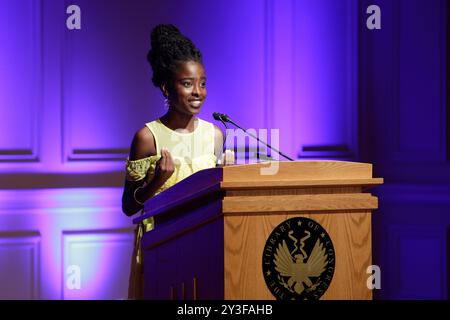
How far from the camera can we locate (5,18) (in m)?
4.45

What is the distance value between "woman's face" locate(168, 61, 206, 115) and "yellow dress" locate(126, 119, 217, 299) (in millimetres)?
139

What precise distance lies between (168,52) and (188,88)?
7.7 inches

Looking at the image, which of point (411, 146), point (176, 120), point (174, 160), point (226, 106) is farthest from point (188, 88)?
point (411, 146)

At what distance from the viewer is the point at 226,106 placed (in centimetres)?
464

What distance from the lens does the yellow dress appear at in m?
3.13

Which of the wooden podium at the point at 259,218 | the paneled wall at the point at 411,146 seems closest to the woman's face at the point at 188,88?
the wooden podium at the point at 259,218

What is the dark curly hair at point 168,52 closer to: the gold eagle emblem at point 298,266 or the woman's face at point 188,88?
the woman's face at point 188,88

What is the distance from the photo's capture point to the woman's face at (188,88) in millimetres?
3211

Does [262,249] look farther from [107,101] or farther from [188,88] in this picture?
[107,101]

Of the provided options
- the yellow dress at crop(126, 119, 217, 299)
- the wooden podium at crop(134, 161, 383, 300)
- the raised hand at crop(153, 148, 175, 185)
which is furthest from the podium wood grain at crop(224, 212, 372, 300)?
the yellow dress at crop(126, 119, 217, 299)
